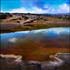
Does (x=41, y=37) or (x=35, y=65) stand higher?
(x=41, y=37)

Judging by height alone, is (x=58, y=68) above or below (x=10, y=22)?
below

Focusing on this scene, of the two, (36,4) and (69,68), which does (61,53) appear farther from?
(36,4)

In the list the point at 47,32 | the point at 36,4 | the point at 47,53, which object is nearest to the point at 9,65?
the point at 47,53

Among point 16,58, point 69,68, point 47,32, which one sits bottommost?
point 69,68

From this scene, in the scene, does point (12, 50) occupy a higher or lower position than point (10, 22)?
lower

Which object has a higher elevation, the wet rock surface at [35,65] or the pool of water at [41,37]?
the pool of water at [41,37]

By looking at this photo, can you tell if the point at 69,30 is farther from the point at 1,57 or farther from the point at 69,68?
the point at 1,57

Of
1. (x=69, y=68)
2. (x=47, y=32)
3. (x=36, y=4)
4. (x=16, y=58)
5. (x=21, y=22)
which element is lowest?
(x=69, y=68)

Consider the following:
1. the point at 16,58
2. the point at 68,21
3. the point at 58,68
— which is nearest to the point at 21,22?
the point at 16,58

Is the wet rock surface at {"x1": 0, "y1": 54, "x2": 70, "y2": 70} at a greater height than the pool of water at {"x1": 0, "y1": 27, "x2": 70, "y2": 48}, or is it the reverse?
the pool of water at {"x1": 0, "y1": 27, "x2": 70, "y2": 48}
